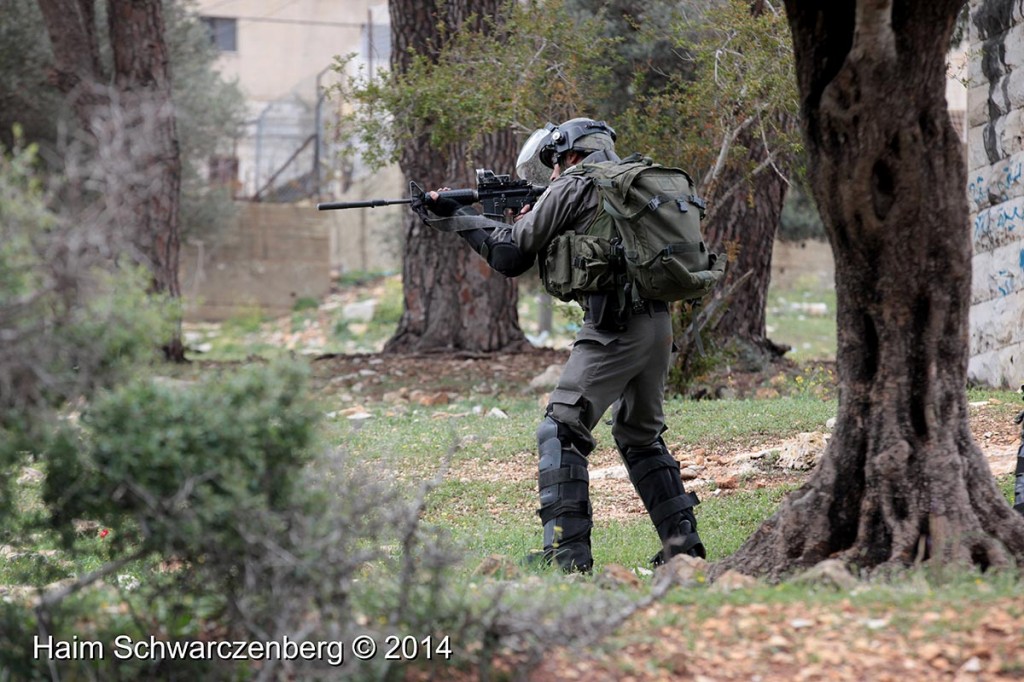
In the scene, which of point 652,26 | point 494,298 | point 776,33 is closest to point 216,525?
point 776,33

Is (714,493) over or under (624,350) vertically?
under

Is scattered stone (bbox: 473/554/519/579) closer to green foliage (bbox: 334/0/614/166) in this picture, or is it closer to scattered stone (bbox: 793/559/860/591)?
scattered stone (bbox: 793/559/860/591)

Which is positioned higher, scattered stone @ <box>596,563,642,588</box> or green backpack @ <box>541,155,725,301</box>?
green backpack @ <box>541,155,725,301</box>

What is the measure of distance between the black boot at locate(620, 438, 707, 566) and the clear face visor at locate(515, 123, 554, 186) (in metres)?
1.37

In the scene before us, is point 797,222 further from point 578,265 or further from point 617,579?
point 617,579

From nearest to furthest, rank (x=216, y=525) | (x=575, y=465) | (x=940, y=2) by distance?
(x=216, y=525) → (x=940, y=2) → (x=575, y=465)

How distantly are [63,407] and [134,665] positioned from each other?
2.51 feet

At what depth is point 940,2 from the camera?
4.50 metres

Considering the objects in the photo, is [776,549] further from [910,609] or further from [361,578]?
[361,578]

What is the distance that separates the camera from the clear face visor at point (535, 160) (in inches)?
235

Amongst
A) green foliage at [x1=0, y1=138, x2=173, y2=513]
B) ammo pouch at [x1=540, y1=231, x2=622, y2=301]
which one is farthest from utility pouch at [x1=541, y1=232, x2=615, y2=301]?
green foliage at [x1=0, y1=138, x2=173, y2=513]

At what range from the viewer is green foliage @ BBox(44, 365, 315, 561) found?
343 cm

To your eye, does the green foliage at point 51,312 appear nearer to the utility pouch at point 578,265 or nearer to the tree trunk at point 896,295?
the utility pouch at point 578,265

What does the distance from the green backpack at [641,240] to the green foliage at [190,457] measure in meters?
2.12
